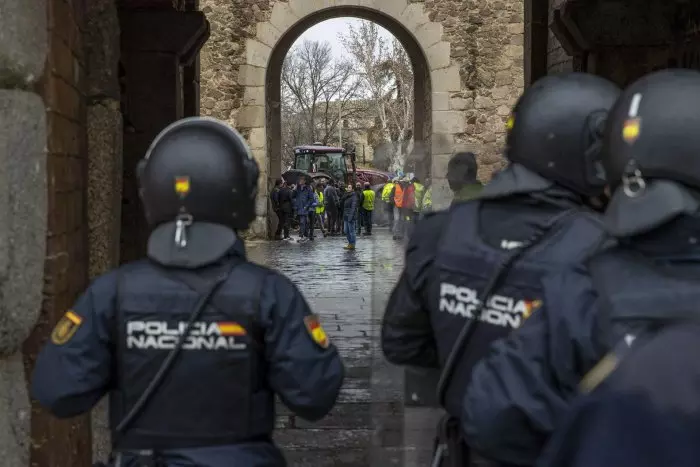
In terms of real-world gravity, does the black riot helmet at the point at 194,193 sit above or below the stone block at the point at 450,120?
below

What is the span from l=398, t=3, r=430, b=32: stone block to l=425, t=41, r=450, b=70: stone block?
1.59 ft

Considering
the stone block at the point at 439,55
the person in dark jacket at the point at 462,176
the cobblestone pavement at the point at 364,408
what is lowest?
the cobblestone pavement at the point at 364,408

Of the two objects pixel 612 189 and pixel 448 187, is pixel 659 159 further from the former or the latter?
pixel 448 187

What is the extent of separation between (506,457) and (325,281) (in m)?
10.0

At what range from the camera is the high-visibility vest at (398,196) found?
3197 millimetres

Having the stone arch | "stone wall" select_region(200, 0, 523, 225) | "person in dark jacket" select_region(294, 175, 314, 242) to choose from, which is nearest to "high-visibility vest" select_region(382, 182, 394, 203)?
the stone arch

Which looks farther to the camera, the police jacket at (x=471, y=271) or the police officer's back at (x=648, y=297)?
the police jacket at (x=471, y=271)

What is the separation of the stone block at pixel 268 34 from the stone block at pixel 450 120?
324 cm

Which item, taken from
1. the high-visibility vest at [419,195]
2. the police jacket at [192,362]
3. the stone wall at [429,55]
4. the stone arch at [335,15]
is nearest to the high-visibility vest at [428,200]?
the high-visibility vest at [419,195]

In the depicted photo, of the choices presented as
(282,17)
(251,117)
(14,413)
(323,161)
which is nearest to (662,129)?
(14,413)

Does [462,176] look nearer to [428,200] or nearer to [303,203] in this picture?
[428,200]

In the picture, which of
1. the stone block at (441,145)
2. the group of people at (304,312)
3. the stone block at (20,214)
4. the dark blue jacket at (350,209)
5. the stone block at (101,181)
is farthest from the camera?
the dark blue jacket at (350,209)

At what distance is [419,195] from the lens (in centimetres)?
314

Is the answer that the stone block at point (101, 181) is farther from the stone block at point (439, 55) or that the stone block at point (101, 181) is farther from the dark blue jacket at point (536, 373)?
the stone block at point (439, 55)
